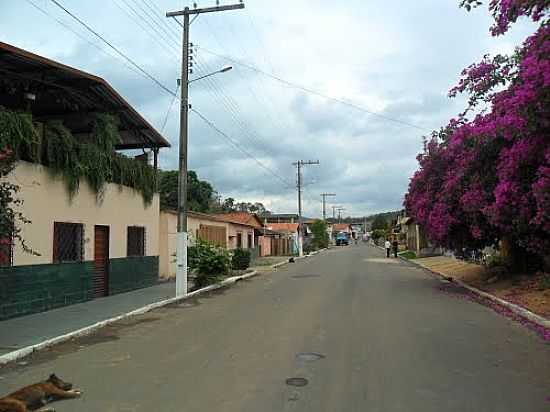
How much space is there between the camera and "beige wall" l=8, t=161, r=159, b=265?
13086mm

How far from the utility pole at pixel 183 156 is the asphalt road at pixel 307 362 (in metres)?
3.26

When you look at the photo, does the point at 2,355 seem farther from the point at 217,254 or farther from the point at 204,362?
the point at 217,254

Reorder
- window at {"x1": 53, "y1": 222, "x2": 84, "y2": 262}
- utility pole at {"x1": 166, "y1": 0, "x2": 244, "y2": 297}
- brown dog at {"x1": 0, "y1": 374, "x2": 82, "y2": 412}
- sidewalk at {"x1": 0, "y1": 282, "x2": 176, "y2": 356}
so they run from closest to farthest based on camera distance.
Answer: brown dog at {"x1": 0, "y1": 374, "x2": 82, "y2": 412} → sidewalk at {"x1": 0, "y1": 282, "x2": 176, "y2": 356} → window at {"x1": 53, "y1": 222, "x2": 84, "y2": 262} → utility pole at {"x1": 166, "y1": 0, "x2": 244, "y2": 297}

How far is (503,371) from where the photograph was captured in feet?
24.7

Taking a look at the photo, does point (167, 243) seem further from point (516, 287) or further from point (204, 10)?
point (516, 287)

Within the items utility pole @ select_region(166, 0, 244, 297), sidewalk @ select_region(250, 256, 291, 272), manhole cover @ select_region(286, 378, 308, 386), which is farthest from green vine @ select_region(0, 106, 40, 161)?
sidewalk @ select_region(250, 256, 291, 272)

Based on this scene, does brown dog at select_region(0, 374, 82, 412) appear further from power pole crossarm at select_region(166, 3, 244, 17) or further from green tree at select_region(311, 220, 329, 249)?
green tree at select_region(311, 220, 329, 249)

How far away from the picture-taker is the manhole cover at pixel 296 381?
22.2 feet

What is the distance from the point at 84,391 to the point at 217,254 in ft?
45.0

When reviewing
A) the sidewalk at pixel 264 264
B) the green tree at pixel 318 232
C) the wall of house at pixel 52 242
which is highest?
the green tree at pixel 318 232

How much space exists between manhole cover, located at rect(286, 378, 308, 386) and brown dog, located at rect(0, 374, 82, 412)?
2439 mm

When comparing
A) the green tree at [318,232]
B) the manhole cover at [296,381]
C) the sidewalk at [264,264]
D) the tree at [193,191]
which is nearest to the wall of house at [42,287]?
the manhole cover at [296,381]

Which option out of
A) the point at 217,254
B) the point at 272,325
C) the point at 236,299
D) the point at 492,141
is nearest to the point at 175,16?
the point at 217,254

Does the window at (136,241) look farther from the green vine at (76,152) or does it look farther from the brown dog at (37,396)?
the brown dog at (37,396)
